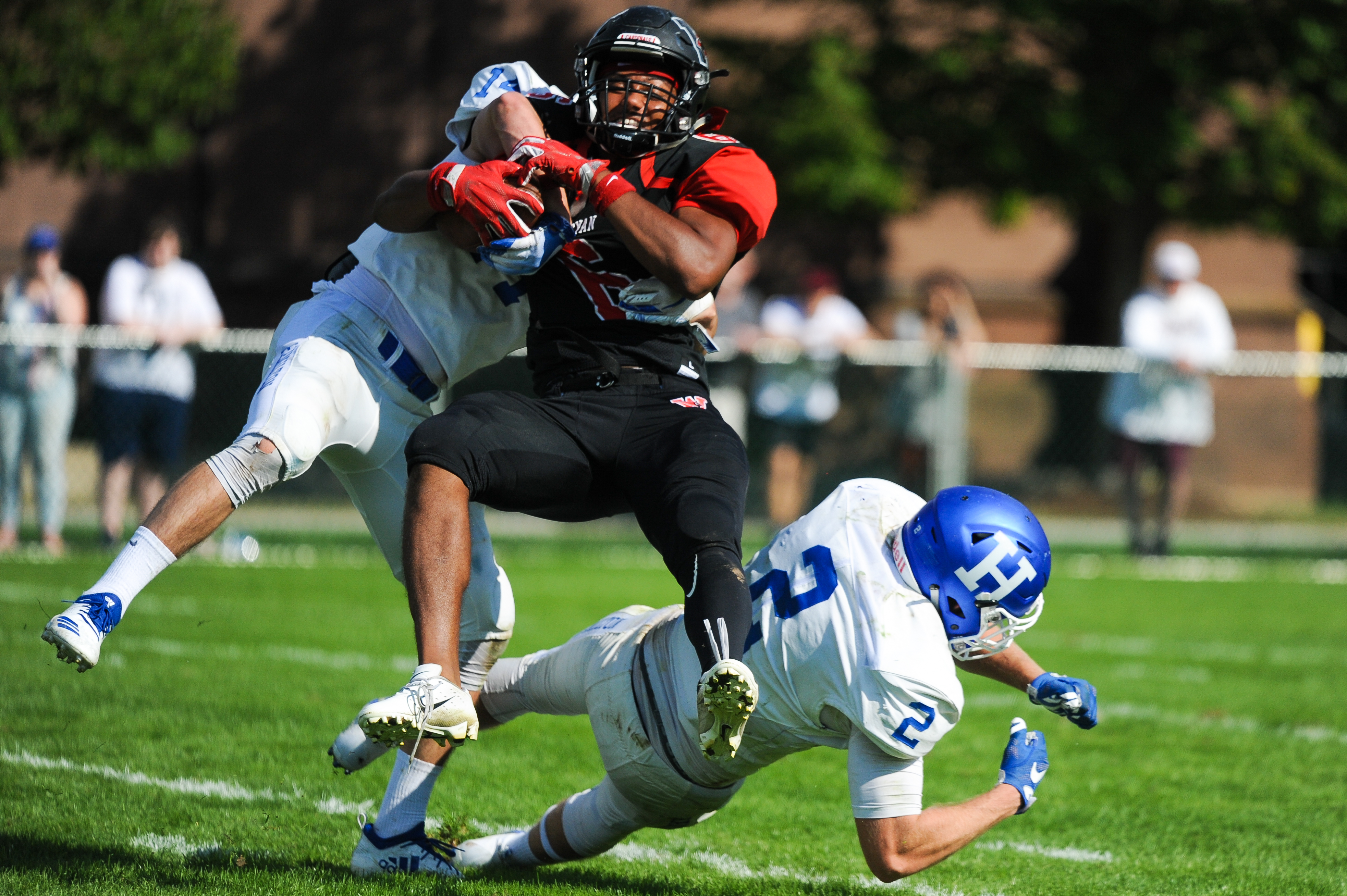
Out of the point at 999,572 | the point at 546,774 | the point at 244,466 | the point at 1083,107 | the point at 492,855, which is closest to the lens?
the point at 999,572

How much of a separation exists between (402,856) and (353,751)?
0.33 metres

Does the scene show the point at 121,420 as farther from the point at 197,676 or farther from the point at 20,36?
the point at 20,36

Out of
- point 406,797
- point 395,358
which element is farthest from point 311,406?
point 406,797

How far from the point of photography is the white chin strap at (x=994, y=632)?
10.1ft

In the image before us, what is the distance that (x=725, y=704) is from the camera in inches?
114

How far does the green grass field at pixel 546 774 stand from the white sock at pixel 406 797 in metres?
0.17

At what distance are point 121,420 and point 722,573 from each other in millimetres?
7099

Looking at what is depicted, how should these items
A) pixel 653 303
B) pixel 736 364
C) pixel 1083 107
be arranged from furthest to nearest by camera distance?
pixel 1083 107 → pixel 736 364 → pixel 653 303

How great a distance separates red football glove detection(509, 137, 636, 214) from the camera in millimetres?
3375

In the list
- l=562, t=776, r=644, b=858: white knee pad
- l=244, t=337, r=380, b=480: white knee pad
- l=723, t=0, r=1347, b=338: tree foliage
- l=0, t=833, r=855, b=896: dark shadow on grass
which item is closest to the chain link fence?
l=723, t=0, r=1347, b=338: tree foliage

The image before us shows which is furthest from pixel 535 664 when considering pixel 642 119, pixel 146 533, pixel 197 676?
pixel 197 676

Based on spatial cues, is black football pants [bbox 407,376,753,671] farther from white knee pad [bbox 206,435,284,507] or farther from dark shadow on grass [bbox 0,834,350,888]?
dark shadow on grass [bbox 0,834,350,888]

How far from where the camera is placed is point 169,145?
1364 centimetres

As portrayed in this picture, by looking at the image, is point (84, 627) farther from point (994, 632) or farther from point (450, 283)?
point (994, 632)
